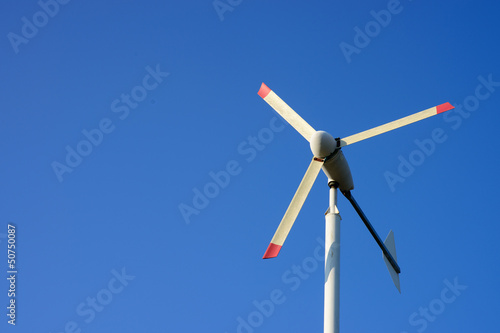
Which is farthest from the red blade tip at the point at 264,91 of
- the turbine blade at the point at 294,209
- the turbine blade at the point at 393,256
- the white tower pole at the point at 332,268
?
the turbine blade at the point at 393,256

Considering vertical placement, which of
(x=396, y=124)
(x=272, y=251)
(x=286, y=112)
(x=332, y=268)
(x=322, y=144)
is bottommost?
(x=332, y=268)

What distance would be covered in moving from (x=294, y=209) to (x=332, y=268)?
1.92 m

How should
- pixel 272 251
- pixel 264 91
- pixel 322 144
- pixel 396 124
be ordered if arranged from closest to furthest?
pixel 272 251 < pixel 322 144 < pixel 396 124 < pixel 264 91

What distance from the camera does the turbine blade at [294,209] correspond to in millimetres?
14847

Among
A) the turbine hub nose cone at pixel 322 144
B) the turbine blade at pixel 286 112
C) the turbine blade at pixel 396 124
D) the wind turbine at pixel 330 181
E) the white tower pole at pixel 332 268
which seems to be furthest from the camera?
Result: the turbine blade at pixel 286 112

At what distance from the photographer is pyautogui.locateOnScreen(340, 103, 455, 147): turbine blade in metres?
16.8

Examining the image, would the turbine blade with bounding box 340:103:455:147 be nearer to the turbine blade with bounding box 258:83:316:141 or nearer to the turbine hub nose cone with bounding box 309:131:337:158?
the turbine hub nose cone with bounding box 309:131:337:158

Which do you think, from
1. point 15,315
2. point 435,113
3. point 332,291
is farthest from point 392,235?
point 15,315

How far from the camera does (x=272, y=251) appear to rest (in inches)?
583

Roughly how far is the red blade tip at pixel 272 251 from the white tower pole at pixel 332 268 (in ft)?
5.41

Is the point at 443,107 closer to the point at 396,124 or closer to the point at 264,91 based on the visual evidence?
the point at 396,124

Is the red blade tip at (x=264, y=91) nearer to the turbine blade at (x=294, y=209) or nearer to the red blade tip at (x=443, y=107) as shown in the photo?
the turbine blade at (x=294, y=209)

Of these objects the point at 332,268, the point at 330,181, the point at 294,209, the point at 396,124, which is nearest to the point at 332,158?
the point at 330,181

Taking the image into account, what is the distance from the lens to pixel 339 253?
15.6m
